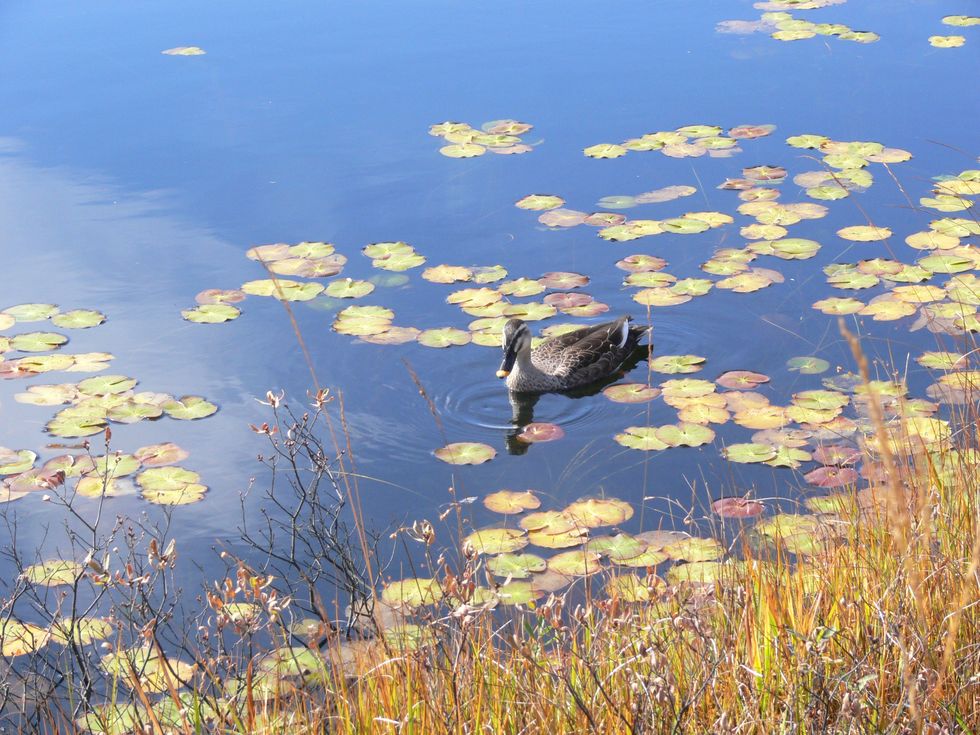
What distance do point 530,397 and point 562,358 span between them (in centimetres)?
31

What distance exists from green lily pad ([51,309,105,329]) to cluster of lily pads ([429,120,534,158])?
3669mm

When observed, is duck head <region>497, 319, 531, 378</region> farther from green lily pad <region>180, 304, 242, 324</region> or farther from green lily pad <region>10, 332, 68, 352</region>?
green lily pad <region>10, 332, 68, 352</region>

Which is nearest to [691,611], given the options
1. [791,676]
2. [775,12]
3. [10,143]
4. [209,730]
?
[791,676]

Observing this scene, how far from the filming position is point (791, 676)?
2797mm

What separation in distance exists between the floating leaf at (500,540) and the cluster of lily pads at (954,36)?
9734mm

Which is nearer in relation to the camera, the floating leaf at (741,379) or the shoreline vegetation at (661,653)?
the shoreline vegetation at (661,653)

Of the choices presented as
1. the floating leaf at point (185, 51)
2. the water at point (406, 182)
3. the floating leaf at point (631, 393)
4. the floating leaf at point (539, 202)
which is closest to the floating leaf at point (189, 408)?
the water at point (406, 182)

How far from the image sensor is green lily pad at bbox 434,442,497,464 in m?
6.22

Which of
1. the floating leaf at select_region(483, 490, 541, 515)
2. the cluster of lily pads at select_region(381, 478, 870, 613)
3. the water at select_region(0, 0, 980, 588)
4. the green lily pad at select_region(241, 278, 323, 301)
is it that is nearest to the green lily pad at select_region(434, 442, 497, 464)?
the water at select_region(0, 0, 980, 588)

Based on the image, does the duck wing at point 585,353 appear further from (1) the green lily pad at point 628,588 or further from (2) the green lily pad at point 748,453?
(1) the green lily pad at point 628,588

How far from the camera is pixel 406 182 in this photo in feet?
32.1

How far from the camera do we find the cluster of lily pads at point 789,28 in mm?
13062

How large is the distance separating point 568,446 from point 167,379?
2602 mm

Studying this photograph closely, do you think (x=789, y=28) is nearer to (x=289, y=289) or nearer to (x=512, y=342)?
(x=289, y=289)
